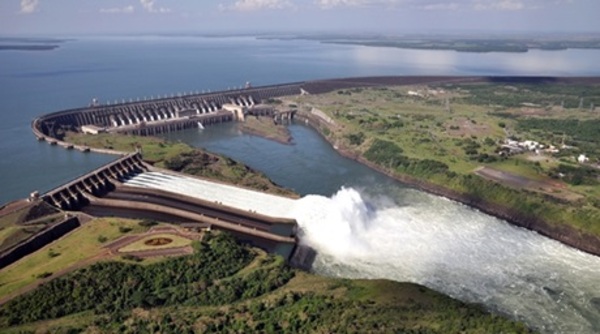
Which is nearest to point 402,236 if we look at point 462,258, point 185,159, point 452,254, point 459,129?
point 452,254

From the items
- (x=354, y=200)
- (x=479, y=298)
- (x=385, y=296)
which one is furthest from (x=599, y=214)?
(x=385, y=296)

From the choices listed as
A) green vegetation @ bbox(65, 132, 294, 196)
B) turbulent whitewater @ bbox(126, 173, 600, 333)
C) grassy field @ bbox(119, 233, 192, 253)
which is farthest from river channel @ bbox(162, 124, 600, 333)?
grassy field @ bbox(119, 233, 192, 253)

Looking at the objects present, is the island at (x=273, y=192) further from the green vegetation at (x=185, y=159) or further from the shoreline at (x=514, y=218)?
the green vegetation at (x=185, y=159)

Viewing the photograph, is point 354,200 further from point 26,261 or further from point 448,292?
point 26,261

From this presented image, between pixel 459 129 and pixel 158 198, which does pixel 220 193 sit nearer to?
pixel 158 198

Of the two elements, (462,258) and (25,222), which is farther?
(25,222)

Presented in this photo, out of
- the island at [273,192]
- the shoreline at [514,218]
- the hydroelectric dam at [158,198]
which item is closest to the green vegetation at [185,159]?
the island at [273,192]

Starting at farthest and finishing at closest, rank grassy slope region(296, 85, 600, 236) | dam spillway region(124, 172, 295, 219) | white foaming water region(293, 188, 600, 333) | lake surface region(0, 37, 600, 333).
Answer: grassy slope region(296, 85, 600, 236) < dam spillway region(124, 172, 295, 219) < lake surface region(0, 37, 600, 333) < white foaming water region(293, 188, 600, 333)

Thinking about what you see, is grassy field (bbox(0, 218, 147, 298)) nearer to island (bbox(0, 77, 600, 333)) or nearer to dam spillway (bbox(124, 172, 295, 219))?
island (bbox(0, 77, 600, 333))
